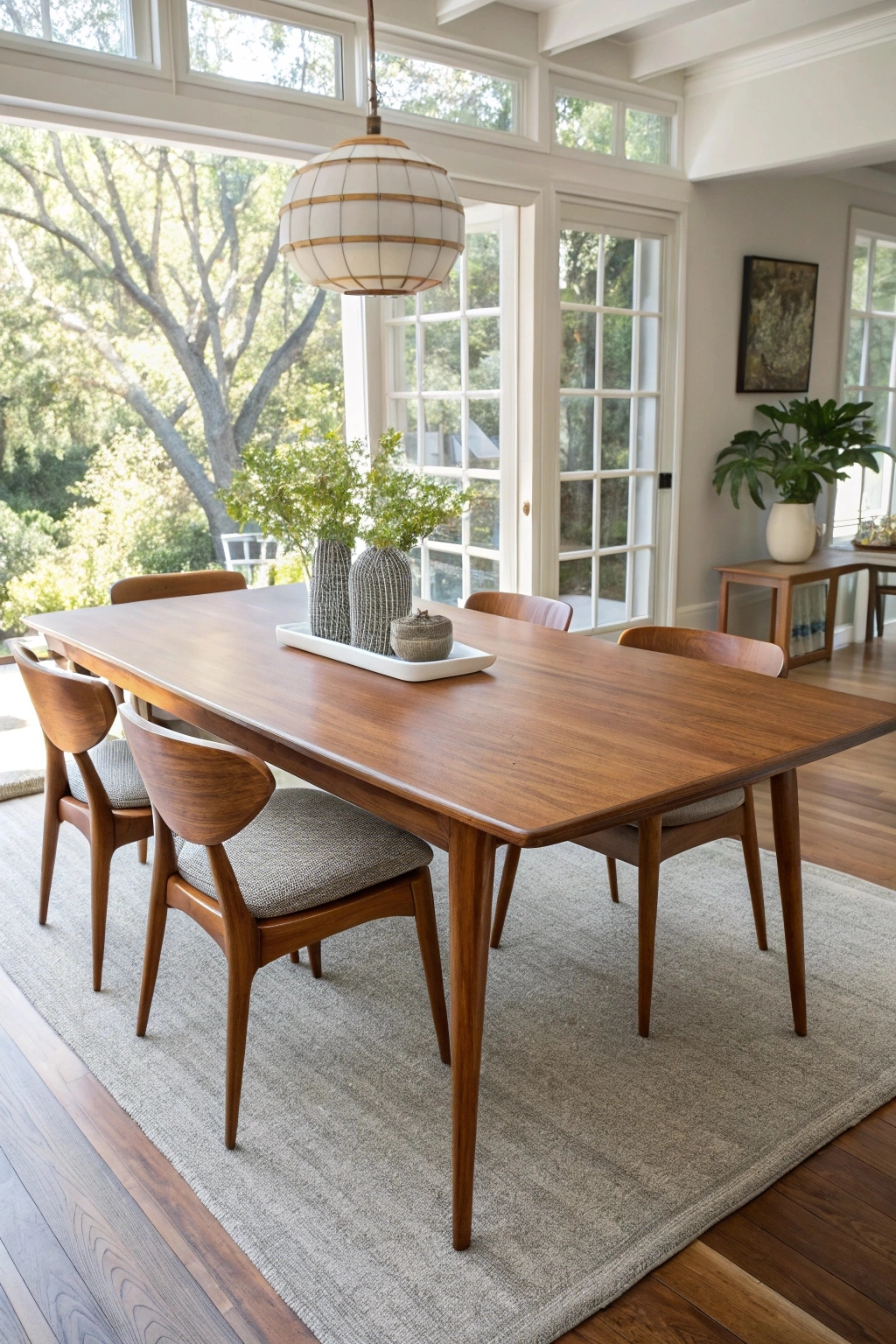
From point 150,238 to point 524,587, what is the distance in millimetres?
6002

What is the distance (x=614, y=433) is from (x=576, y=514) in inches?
18.5

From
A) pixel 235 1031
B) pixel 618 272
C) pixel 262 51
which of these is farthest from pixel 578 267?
pixel 235 1031

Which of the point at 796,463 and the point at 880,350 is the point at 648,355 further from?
the point at 880,350

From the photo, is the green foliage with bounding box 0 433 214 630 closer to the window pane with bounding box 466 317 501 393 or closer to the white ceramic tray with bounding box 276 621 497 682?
the window pane with bounding box 466 317 501 393

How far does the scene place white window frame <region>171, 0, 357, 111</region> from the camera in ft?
11.2

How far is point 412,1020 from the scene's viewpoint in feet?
7.59

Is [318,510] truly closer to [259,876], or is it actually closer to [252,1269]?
[259,876]

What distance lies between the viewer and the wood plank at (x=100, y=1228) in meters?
1.55

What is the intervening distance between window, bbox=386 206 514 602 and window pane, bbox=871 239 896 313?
9.22 feet

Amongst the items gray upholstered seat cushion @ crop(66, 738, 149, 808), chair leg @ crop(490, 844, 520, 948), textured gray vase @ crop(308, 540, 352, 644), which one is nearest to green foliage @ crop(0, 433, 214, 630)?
gray upholstered seat cushion @ crop(66, 738, 149, 808)

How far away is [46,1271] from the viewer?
5.40ft

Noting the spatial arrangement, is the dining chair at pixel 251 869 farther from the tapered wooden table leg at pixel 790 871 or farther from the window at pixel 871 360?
the window at pixel 871 360

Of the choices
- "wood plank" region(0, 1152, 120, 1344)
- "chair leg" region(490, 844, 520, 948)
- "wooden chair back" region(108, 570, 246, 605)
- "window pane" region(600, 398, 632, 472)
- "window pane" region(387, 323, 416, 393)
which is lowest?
"wood plank" region(0, 1152, 120, 1344)

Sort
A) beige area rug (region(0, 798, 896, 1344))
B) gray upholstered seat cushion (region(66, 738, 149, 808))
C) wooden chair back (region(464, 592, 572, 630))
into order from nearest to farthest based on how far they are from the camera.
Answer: beige area rug (region(0, 798, 896, 1344))
gray upholstered seat cushion (region(66, 738, 149, 808))
wooden chair back (region(464, 592, 572, 630))
